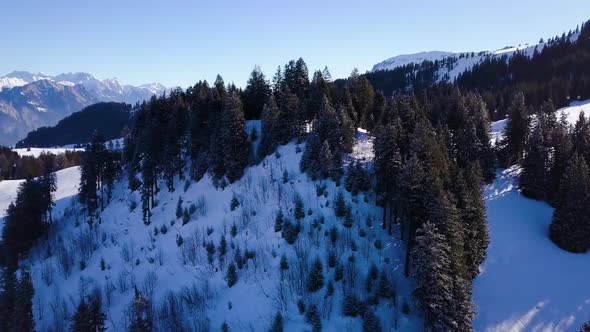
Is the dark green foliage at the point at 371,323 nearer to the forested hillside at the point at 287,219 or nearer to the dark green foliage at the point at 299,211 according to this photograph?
the forested hillside at the point at 287,219

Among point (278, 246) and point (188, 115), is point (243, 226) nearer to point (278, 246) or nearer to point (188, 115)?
point (278, 246)

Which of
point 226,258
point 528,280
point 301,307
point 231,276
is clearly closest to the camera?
point 301,307

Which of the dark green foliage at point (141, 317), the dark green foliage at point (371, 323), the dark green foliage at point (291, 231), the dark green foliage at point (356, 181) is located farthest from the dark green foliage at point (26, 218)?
the dark green foliage at point (371, 323)

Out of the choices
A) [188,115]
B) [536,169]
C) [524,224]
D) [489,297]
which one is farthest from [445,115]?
[188,115]

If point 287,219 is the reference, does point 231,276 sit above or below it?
below

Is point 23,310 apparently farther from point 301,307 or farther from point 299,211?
point 299,211

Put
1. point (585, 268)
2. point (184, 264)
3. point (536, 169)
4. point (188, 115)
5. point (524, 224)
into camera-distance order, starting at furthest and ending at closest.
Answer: point (188, 115) < point (536, 169) < point (524, 224) < point (184, 264) < point (585, 268)

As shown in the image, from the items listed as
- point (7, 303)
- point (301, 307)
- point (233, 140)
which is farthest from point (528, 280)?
point (7, 303)
